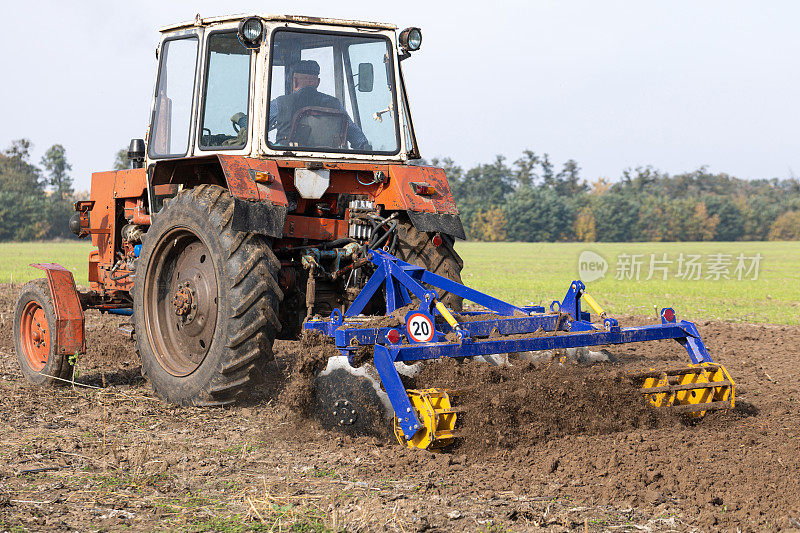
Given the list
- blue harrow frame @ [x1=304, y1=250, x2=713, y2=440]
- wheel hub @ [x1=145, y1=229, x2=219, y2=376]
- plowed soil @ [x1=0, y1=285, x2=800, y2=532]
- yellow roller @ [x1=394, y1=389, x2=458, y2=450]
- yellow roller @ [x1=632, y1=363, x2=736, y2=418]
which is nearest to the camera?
plowed soil @ [x1=0, y1=285, x2=800, y2=532]

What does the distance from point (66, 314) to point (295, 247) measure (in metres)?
2.16

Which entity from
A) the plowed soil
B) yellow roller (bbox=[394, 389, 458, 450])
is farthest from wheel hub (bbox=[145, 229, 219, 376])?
yellow roller (bbox=[394, 389, 458, 450])

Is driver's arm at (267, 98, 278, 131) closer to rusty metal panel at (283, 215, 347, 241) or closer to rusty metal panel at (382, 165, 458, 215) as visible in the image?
rusty metal panel at (283, 215, 347, 241)

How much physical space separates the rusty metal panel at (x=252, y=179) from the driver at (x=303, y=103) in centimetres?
43

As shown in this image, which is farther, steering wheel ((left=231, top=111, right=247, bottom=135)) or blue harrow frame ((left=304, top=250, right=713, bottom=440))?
steering wheel ((left=231, top=111, right=247, bottom=135))

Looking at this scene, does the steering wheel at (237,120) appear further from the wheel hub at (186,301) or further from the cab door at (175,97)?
the wheel hub at (186,301)

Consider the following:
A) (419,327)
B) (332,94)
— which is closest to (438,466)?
(419,327)

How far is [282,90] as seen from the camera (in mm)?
6176

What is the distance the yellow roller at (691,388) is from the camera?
5148 millimetres

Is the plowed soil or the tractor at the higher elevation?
the tractor

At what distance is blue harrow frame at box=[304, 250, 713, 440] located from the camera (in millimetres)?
4582

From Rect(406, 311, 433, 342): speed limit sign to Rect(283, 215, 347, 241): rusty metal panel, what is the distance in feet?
4.94

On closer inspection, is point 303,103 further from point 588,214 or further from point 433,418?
point 588,214

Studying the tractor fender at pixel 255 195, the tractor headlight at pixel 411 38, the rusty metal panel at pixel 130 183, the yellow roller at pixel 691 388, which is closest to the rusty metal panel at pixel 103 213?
the rusty metal panel at pixel 130 183
